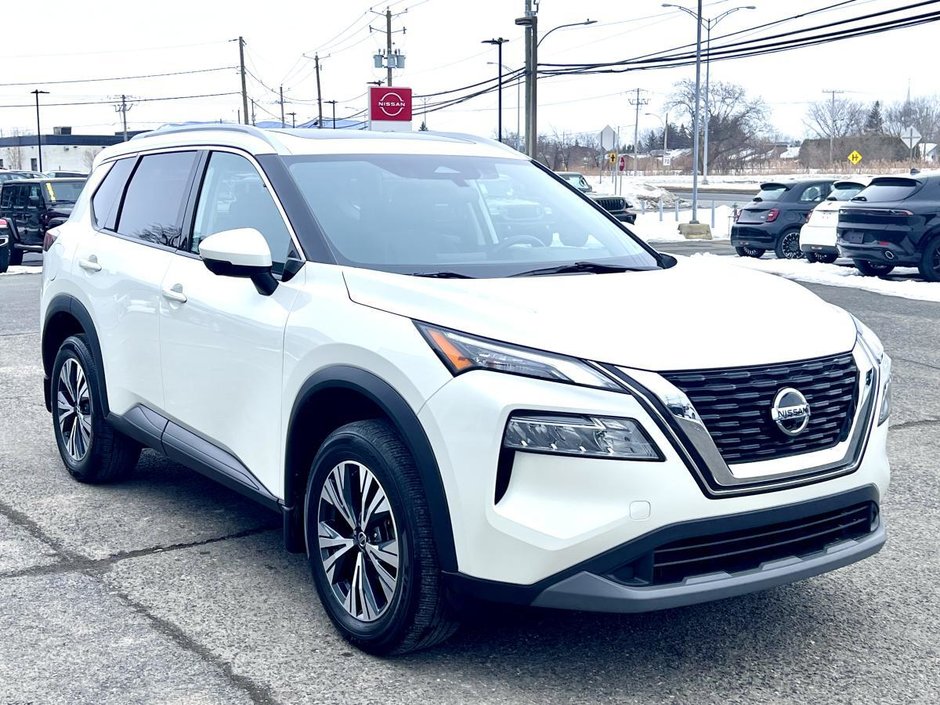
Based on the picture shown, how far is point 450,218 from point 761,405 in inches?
67.4

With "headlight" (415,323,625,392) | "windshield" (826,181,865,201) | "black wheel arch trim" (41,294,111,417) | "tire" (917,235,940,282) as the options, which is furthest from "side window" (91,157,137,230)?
"windshield" (826,181,865,201)

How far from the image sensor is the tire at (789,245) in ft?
70.7

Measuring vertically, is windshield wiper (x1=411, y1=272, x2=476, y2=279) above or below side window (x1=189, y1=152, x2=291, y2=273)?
below

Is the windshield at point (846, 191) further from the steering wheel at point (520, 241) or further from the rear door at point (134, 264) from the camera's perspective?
the steering wheel at point (520, 241)

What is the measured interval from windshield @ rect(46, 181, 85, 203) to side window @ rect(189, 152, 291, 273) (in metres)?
20.1

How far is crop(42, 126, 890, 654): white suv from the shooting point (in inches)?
123

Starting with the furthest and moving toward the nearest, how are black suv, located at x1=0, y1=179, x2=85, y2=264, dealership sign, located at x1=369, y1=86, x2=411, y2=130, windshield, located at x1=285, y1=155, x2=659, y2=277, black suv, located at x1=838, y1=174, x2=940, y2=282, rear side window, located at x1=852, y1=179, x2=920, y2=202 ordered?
black suv, located at x1=0, y1=179, x2=85, y2=264 → dealership sign, located at x1=369, y1=86, x2=411, y2=130 → rear side window, located at x1=852, y1=179, x2=920, y2=202 → black suv, located at x1=838, y1=174, x2=940, y2=282 → windshield, located at x1=285, y1=155, x2=659, y2=277

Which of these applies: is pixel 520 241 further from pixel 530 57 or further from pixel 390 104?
pixel 530 57

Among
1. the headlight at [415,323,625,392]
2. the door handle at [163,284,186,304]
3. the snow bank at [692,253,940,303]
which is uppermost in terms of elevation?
the door handle at [163,284,186,304]

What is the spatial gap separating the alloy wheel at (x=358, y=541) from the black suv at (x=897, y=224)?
566 inches

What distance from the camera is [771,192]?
73.0 ft

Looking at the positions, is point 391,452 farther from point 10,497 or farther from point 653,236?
point 653,236

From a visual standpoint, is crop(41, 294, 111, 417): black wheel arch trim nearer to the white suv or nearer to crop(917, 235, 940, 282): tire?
the white suv

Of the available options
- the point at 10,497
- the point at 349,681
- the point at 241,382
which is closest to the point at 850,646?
the point at 349,681
